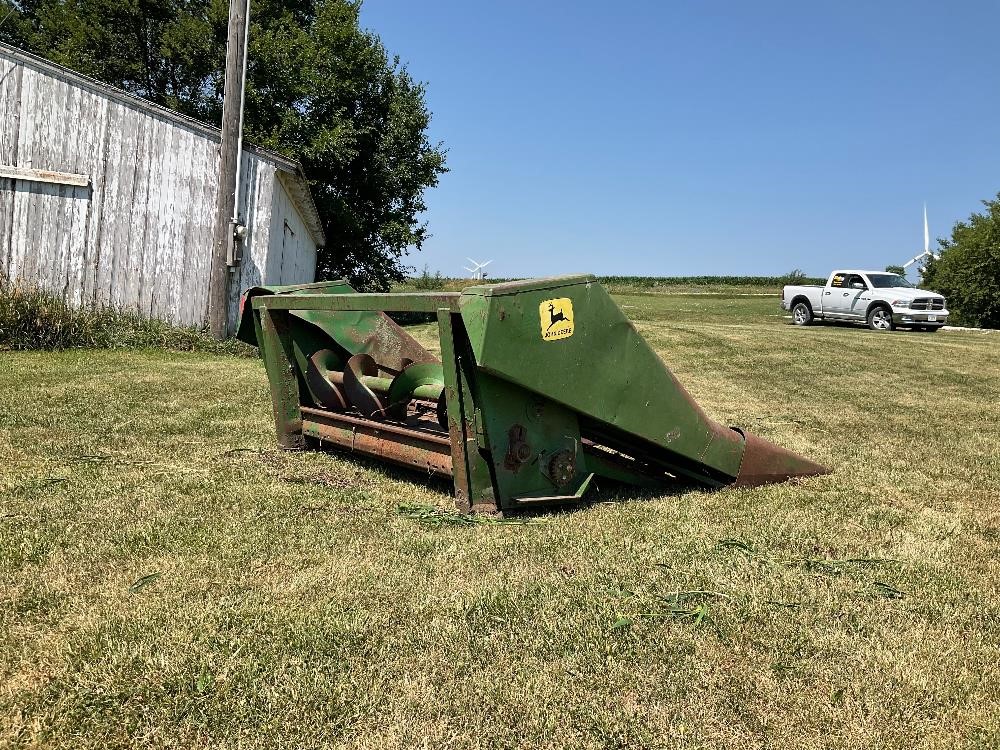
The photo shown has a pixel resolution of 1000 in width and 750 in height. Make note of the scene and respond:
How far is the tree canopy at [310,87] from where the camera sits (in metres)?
22.7

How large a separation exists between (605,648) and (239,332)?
380cm

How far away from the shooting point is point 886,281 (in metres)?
21.8

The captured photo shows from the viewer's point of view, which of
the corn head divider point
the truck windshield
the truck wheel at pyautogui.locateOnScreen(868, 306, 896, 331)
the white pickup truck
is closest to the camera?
the corn head divider point

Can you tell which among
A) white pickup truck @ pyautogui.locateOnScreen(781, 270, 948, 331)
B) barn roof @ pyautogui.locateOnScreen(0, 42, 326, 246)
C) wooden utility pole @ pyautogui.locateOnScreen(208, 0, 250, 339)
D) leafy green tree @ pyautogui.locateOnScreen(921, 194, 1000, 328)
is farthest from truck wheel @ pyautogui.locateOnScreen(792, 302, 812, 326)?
Result: wooden utility pole @ pyautogui.locateOnScreen(208, 0, 250, 339)

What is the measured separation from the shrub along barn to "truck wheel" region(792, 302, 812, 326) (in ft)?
54.3

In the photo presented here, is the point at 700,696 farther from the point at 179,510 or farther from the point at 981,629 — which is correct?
the point at 179,510

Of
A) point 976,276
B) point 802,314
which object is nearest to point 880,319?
point 802,314

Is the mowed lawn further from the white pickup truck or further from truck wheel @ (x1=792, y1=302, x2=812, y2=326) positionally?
truck wheel @ (x1=792, y1=302, x2=812, y2=326)

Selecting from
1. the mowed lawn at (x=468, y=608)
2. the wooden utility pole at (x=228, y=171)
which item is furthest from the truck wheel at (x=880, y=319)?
the mowed lawn at (x=468, y=608)

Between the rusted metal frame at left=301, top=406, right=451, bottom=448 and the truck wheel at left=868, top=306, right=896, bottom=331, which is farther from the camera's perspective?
the truck wheel at left=868, top=306, right=896, bottom=331

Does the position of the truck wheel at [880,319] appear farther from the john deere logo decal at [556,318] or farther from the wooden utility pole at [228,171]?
the john deere logo decal at [556,318]

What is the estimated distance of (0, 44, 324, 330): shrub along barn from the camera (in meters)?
12.0

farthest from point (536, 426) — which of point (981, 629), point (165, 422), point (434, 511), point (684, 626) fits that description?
point (165, 422)

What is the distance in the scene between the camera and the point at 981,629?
2.76m
